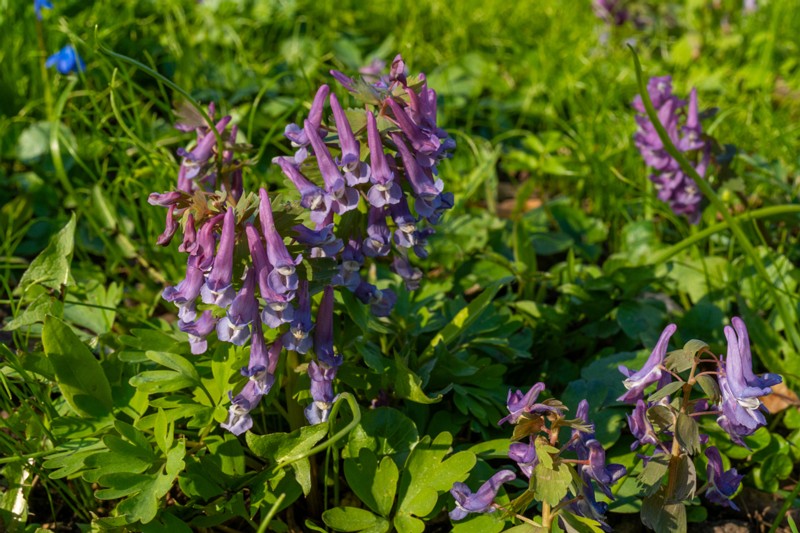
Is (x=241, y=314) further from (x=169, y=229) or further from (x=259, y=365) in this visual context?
(x=169, y=229)

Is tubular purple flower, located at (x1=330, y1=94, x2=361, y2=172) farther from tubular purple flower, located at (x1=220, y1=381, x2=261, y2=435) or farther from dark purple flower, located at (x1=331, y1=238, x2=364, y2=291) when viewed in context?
tubular purple flower, located at (x1=220, y1=381, x2=261, y2=435)

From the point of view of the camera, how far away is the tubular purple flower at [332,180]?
175 centimetres

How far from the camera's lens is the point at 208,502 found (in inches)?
78.7

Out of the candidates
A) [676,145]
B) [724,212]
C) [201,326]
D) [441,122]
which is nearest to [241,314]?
[201,326]

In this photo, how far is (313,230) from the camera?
1.78 metres

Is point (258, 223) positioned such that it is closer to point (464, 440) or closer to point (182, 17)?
point (464, 440)

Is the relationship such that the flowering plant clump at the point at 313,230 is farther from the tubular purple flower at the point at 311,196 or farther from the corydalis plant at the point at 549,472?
the corydalis plant at the point at 549,472

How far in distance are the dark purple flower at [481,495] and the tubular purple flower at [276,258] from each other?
601mm

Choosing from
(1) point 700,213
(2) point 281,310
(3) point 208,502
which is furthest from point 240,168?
(1) point 700,213

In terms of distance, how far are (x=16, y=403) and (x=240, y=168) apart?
0.97m

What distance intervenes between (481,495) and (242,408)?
23.1 inches

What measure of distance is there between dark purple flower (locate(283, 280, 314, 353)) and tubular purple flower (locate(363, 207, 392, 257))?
22cm

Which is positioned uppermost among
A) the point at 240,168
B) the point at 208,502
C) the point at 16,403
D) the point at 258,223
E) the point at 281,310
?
the point at 240,168

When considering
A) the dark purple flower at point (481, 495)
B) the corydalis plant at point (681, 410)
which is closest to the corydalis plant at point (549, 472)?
the dark purple flower at point (481, 495)
